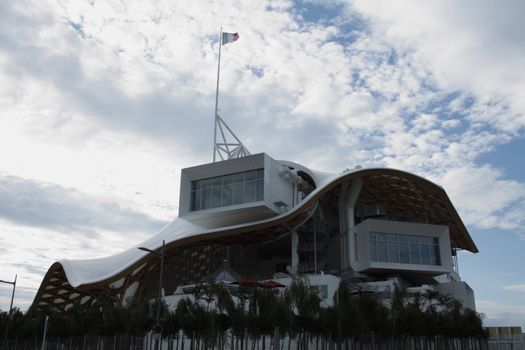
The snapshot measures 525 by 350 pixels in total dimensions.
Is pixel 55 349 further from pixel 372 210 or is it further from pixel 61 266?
pixel 372 210

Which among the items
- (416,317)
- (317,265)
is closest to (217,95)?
(317,265)

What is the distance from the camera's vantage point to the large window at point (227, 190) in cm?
5306

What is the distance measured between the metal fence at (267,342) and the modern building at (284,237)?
16.3 m

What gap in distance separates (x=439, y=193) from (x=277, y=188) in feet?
57.8

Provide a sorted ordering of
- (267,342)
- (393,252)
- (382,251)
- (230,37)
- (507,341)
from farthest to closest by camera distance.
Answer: (230,37) → (393,252) → (382,251) → (507,341) → (267,342)

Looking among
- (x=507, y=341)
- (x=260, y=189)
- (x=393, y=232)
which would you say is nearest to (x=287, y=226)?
(x=260, y=189)

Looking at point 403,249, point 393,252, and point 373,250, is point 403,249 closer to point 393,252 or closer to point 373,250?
point 393,252

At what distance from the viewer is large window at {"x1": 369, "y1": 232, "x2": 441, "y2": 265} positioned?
190 feet

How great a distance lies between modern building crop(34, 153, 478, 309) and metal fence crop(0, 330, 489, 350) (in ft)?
53.5

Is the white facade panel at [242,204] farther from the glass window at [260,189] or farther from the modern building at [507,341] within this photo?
the modern building at [507,341]

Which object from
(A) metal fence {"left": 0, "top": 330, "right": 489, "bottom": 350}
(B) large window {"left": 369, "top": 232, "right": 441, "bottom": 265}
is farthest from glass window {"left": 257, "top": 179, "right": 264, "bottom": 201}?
(A) metal fence {"left": 0, "top": 330, "right": 489, "bottom": 350}

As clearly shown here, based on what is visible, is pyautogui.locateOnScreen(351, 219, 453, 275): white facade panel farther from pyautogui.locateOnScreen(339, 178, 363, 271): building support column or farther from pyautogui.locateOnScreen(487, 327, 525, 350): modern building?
pyautogui.locateOnScreen(487, 327, 525, 350): modern building

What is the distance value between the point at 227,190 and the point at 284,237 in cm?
980

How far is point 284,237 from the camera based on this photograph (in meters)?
60.2
